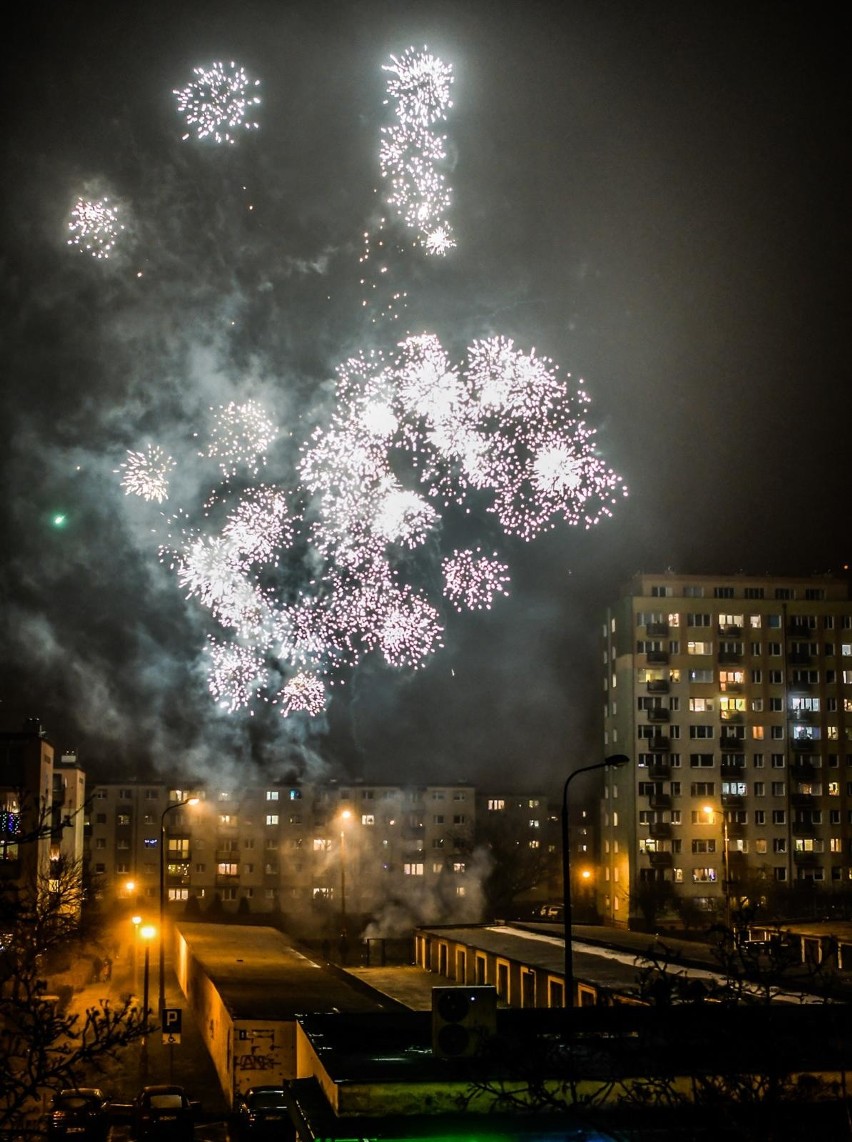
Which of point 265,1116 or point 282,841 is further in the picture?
point 282,841

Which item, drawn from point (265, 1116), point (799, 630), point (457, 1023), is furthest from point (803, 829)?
point (457, 1023)

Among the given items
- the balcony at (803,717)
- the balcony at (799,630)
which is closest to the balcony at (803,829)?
the balcony at (803,717)

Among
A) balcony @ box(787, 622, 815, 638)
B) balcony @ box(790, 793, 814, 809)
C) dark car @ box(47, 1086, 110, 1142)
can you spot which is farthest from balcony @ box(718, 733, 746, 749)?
dark car @ box(47, 1086, 110, 1142)

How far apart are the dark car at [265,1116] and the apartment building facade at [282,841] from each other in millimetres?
62942

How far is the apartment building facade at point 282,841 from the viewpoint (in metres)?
90.2

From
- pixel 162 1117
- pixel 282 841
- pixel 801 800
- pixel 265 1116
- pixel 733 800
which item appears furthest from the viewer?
pixel 282 841

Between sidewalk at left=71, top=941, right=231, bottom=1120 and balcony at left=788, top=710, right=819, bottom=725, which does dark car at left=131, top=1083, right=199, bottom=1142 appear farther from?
balcony at left=788, top=710, right=819, bottom=725

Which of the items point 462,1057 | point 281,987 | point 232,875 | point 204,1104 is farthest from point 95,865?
point 462,1057

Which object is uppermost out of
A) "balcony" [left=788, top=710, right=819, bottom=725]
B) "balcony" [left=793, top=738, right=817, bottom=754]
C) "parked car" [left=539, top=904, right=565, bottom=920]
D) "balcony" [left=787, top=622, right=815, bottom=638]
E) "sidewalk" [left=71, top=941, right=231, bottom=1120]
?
"balcony" [left=787, top=622, right=815, bottom=638]

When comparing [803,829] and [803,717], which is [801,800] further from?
[803,717]

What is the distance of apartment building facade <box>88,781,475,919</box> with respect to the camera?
9019cm

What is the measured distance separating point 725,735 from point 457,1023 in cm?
6653

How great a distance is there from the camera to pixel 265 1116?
76.0 ft

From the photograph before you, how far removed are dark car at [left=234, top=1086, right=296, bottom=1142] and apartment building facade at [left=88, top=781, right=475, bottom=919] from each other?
6294 cm
